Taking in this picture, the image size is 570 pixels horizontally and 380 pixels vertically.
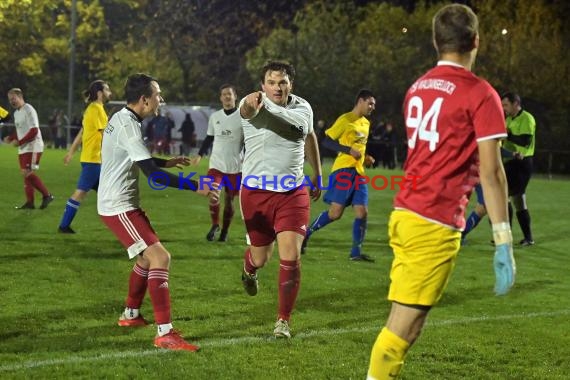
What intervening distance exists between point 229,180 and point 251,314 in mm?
5337

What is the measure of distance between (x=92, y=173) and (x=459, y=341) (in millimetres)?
7636

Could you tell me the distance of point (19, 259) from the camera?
36.6 feet

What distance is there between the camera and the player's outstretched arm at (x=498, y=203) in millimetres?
4559

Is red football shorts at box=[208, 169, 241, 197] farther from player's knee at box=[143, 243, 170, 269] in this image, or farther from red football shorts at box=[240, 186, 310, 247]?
player's knee at box=[143, 243, 170, 269]

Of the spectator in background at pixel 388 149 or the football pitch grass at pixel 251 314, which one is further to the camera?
the spectator in background at pixel 388 149

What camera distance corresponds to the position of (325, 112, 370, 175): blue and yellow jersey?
39.2 feet

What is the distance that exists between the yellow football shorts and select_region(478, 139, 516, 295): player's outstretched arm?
1.04ft

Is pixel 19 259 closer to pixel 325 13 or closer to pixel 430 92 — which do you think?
pixel 430 92

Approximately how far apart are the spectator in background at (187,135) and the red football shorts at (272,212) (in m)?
33.1

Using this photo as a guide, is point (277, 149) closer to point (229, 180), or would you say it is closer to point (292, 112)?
point (292, 112)

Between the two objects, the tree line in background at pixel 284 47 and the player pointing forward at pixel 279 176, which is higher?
the tree line in background at pixel 284 47

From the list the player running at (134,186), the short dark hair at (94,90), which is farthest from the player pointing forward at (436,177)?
the short dark hair at (94,90)

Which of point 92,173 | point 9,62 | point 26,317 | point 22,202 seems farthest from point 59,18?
point 26,317

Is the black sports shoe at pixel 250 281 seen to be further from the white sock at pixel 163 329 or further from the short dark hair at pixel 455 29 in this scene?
the short dark hair at pixel 455 29
